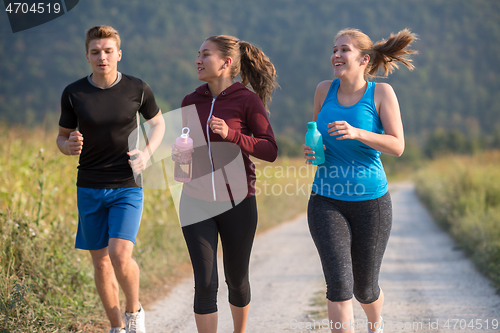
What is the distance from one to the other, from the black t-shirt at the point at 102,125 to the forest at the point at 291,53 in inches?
1498

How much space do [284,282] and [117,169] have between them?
3.05m

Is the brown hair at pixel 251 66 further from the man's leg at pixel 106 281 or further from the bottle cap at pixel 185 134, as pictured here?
the man's leg at pixel 106 281

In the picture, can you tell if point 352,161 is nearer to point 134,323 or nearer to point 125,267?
point 125,267

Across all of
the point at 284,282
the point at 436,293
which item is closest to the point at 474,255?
the point at 436,293

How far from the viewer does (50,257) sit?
13.2 ft

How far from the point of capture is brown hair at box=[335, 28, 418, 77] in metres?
3.02

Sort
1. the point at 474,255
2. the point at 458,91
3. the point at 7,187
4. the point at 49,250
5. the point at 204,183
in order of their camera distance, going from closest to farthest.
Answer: the point at 204,183 → the point at 49,250 → the point at 7,187 → the point at 474,255 → the point at 458,91

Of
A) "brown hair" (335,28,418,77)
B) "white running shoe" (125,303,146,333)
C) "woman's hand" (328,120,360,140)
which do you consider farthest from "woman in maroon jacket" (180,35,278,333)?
"brown hair" (335,28,418,77)

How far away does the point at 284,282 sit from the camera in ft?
18.2

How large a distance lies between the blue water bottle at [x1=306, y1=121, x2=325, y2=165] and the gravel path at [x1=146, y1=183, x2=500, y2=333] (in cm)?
169

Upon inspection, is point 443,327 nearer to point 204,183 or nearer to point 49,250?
point 204,183

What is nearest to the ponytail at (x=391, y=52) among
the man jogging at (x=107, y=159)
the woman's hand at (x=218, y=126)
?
the woman's hand at (x=218, y=126)

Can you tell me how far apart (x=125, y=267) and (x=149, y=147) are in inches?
32.8

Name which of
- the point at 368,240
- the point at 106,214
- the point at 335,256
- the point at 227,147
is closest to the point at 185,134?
the point at 227,147
